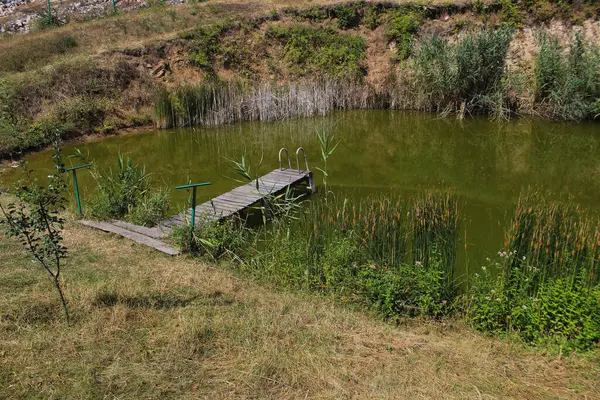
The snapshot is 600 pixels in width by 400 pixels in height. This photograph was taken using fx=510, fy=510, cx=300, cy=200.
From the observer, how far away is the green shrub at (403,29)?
62.2 ft

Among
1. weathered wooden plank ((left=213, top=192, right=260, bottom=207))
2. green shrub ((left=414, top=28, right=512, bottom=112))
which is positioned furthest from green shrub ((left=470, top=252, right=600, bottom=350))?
green shrub ((left=414, top=28, right=512, bottom=112))

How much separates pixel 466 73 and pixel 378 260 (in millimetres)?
11081

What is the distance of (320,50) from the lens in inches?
771

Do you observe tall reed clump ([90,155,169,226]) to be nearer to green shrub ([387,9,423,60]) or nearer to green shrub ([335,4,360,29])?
green shrub ([387,9,423,60])

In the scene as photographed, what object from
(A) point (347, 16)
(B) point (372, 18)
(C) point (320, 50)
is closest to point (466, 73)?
(C) point (320, 50)

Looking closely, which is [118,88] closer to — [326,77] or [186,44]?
[186,44]

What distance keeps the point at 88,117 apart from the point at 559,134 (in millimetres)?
13100

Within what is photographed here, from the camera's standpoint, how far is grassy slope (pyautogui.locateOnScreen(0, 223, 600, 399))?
3582 mm

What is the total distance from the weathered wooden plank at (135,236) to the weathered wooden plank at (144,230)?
0.08m

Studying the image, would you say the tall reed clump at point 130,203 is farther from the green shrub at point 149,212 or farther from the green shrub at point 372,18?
the green shrub at point 372,18

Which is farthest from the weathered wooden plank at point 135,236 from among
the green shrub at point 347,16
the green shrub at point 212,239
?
the green shrub at point 347,16

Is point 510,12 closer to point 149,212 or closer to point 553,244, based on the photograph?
point 553,244

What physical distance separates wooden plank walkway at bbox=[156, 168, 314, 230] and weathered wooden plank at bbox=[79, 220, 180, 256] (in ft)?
1.33

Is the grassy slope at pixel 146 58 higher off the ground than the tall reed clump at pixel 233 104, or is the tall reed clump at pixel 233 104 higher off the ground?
the grassy slope at pixel 146 58
